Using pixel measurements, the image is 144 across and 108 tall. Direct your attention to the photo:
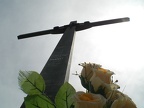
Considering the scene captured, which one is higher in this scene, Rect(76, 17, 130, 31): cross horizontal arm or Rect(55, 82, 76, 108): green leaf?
Rect(76, 17, 130, 31): cross horizontal arm

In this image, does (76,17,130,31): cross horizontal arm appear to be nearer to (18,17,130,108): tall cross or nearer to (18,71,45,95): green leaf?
(18,17,130,108): tall cross

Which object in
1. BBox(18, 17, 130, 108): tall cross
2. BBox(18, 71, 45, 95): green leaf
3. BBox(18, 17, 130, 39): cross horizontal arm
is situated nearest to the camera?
BBox(18, 71, 45, 95): green leaf

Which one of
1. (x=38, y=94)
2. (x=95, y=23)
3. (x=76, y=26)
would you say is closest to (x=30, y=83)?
(x=38, y=94)

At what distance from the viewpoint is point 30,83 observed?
0.99m

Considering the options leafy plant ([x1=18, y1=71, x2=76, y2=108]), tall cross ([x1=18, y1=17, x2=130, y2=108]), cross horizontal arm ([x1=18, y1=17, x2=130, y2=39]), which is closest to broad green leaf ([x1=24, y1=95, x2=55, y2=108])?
leafy plant ([x1=18, y1=71, x2=76, y2=108])

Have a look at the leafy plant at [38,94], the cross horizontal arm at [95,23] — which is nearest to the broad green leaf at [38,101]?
the leafy plant at [38,94]

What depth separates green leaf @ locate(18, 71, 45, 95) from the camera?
37.8 inches

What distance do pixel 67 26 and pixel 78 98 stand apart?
15.6 ft

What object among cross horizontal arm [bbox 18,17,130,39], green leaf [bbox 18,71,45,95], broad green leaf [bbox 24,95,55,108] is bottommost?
broad green leaf [bbox 24,95,55,108]

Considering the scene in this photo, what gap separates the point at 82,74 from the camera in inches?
40.6

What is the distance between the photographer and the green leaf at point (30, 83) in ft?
3.15

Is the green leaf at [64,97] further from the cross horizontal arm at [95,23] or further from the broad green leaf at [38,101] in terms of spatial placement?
the cross horizontal arm at [95,23]

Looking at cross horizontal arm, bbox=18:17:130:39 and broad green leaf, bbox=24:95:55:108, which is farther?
cross horizontal arm, bbox=18:17:130:39

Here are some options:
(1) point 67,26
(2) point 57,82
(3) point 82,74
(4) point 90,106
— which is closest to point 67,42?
(2) point 57,82
